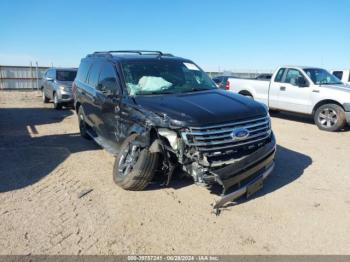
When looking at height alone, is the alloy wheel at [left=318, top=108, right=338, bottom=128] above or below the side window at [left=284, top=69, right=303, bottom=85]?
below

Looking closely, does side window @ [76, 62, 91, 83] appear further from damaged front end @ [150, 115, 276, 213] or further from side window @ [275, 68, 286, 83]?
side window @ [275, 68, 286, 83]

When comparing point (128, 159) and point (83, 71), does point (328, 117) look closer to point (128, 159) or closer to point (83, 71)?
point (83, 71)

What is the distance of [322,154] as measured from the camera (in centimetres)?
688

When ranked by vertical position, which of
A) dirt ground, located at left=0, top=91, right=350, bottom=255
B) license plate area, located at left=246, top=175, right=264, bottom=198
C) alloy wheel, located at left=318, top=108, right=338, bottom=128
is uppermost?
alloy wheel, located at left=318, top=108, right=338, bottom=128

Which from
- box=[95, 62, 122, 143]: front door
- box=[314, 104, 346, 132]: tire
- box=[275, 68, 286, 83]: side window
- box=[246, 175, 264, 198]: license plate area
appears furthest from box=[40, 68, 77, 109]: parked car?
box=[246, 175, 264, 198]: license plate area

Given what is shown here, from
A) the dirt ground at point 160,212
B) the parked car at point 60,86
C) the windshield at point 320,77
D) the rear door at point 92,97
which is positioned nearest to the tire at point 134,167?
the dirt ground at point 160,212

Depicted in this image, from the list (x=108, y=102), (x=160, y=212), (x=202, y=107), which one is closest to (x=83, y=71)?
(x=108, y=102)

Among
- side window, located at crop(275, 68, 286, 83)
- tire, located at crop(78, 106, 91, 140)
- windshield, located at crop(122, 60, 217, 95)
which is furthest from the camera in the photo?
side window, located at crop(275, 68, 286, 83)

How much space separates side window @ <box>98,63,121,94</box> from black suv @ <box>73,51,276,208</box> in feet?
0.06

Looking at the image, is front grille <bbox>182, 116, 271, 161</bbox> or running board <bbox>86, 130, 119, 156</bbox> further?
running board <bbox>86, 130, 119, 156</bbox>

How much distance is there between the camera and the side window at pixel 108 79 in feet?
18.1

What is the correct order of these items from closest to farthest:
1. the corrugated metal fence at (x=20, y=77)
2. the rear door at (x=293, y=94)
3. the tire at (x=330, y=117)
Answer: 1. the tire at (x=330, y=117)
2. the rear door at (x=293, y=94)
3. the corrugated metal fence at (x=20, y=77)

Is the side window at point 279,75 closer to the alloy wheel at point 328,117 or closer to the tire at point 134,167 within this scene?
the alloy wheel at point 328,117

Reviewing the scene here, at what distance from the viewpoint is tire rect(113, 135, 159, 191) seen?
14.6 feet
